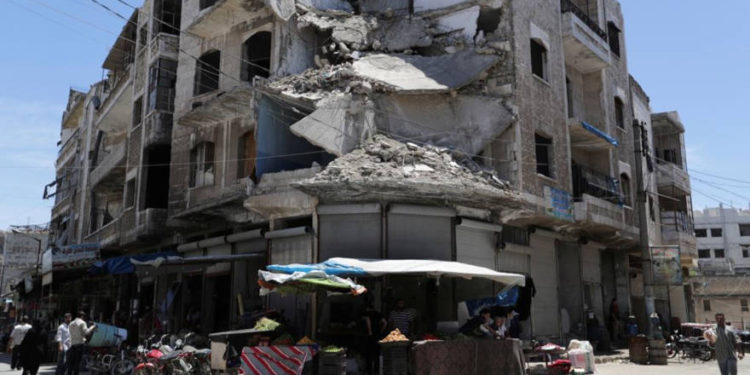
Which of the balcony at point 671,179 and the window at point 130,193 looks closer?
the window at point 130,193

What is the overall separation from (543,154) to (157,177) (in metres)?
14.7

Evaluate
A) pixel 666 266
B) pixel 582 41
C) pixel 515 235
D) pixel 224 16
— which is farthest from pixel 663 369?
pixel 224 16

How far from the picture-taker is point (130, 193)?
25.2 meters

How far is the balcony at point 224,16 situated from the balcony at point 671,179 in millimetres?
20301

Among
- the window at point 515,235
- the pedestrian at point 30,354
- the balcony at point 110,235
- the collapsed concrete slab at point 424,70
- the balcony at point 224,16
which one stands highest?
the balcony at point 224,16

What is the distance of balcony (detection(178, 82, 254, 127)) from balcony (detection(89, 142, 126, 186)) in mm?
6674

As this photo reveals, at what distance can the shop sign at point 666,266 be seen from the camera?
21391mm

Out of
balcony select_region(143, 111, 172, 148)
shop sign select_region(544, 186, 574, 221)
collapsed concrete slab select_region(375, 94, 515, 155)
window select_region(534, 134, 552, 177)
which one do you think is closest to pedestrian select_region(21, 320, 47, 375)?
balcony select_region(143, 111, 172, 148)

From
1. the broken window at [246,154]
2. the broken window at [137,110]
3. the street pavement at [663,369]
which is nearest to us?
the street pavement at [663,369]

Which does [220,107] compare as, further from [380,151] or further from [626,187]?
[626,187]

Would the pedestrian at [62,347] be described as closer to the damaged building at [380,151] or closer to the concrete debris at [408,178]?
the damaged building at [380,151]

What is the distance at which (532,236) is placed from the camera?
20.0m

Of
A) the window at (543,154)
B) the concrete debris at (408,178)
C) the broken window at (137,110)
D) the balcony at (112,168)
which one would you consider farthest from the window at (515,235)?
the balcony at (112,168)

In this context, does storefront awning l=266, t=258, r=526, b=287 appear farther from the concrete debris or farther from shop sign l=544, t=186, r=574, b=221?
shop sign l=544, t=186, r=574, b=221
